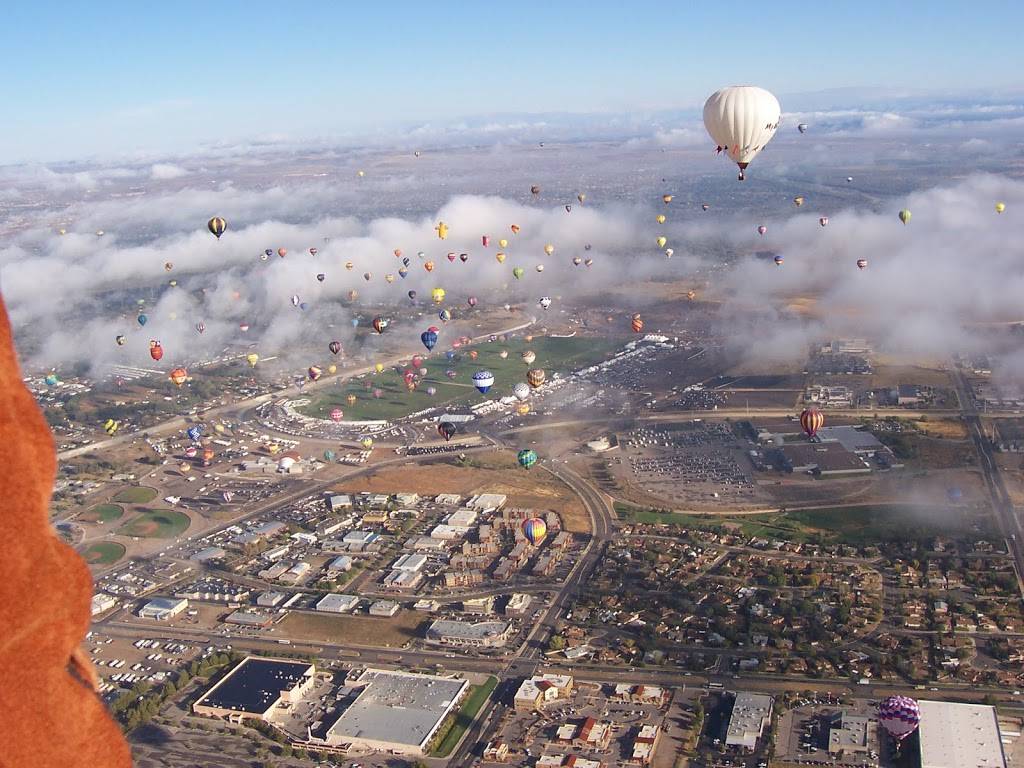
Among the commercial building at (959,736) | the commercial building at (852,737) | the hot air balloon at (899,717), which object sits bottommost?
the commercial building at (852,737)

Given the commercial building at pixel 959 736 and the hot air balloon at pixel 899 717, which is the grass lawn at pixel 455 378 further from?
the commercial building at pixel 959 736

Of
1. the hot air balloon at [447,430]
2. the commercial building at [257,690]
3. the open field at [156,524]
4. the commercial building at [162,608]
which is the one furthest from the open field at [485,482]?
the commercial building at [257,690]

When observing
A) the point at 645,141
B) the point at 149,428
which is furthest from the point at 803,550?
the point at 645,141

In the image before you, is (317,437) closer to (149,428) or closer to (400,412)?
(400,412)

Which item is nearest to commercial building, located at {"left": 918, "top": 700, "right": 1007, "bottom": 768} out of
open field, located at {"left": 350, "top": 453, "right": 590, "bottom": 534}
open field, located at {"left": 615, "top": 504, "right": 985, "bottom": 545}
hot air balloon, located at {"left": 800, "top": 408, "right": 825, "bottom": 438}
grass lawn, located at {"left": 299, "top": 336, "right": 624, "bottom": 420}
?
open field, located at {"left": 615, "top": 504, "right": 985, "bottom": 545}

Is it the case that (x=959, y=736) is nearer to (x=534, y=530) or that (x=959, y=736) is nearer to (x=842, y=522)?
(x=842, y=522)

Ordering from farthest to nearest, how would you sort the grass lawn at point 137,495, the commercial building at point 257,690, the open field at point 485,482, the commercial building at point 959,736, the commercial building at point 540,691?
the grass lawn at point 137,495, the open field at point 485,482, the commercial building at point 257,690, the commercial building at point 540,691, the commercial building at point 959,736

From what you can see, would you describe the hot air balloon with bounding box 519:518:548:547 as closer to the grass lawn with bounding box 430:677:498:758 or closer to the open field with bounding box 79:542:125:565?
the grass lawn with bounding box 430:677:498:758

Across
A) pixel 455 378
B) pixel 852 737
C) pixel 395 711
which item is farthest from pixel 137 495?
pixel 852 737
